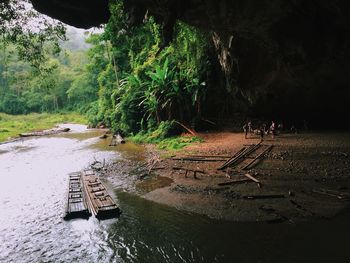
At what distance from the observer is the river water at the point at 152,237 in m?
6.54

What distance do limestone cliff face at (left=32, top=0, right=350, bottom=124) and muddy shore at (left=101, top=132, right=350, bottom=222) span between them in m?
2.51

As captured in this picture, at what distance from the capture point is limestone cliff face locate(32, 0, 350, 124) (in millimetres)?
9008

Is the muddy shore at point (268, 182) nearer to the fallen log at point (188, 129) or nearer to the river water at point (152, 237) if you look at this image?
the river water at point (152, 237)

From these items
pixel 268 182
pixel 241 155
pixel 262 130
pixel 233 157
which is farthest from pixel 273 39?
pixel 262 130

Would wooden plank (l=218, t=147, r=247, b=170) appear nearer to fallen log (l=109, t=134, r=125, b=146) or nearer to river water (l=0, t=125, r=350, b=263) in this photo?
river water (l=0, t=125, r=350, b=263)

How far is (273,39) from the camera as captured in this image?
11414 millimetres

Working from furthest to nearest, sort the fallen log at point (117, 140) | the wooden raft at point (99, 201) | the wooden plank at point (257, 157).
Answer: the fallen log at point (117, 140) < the wooden plank at point (257, 157) < the wooden raft at point (99, 201)

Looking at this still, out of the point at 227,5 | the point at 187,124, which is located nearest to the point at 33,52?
the point at 227,5

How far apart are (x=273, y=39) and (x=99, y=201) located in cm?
828

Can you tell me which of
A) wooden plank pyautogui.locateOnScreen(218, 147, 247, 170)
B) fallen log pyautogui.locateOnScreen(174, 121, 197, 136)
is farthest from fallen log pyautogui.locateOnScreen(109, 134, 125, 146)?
wooden plank pyautogui.locateOnScreen(218, 147, 247, 170)

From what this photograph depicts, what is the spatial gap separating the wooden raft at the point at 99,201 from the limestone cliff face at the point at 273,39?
531 centimetres

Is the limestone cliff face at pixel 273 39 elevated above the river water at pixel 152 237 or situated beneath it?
elevated above

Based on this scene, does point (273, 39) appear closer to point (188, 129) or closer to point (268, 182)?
point (268, 182)

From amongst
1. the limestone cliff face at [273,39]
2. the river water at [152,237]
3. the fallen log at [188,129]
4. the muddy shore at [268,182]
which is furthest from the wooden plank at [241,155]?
the fallen log at [188,129]
